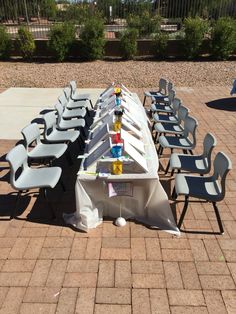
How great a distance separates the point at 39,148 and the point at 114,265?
243 centimetres

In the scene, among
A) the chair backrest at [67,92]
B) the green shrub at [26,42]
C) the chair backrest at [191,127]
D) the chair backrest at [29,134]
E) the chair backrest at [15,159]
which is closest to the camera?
the chair backrest at [15,159]

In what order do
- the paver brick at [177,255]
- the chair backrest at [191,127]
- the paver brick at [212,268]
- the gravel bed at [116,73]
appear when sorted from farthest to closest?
the gravel bed at [116,73] < the chair backrest at [191,127] < the paver brick at [177,255] < the paver brick at [212,268]

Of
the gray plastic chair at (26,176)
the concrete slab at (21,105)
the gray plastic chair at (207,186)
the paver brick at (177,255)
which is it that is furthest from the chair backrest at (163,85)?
the paver brick at (177,255)

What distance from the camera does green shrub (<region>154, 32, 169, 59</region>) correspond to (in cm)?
1383

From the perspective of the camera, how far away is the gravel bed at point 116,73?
11.1 m

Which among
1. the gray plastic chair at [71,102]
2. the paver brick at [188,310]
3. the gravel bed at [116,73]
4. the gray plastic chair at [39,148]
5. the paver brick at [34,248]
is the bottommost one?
the gravel bed at [116,73]

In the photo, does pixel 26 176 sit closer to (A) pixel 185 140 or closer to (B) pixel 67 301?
(B) pixel 67 301

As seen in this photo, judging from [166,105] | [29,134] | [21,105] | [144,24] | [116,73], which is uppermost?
[144,24]

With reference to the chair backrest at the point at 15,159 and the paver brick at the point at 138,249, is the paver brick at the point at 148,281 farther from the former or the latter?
the chair backrest at the point at 15,159

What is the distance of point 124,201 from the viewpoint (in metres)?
3.90

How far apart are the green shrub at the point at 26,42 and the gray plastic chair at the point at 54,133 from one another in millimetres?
9173

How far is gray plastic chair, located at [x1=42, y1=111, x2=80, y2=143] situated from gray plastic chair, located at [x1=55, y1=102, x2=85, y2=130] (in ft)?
0.47

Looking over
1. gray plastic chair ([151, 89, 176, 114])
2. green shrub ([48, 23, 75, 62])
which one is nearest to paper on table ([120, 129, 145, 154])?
gray plastic chair ([151, 89, 176, 114])

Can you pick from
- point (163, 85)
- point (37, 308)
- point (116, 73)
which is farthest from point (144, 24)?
point (37, 308)
